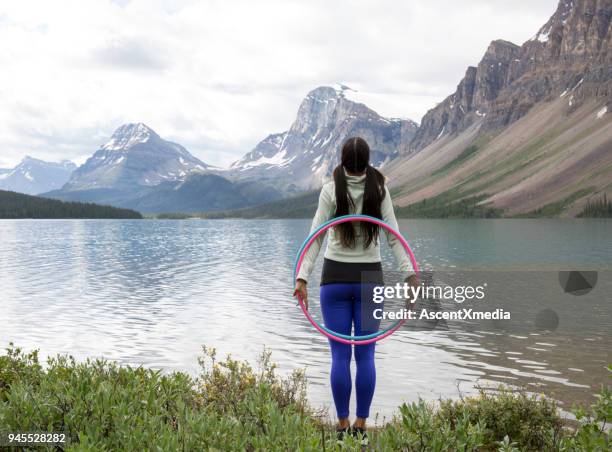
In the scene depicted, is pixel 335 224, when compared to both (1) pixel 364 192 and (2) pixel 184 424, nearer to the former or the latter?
(1) pixel 364 192

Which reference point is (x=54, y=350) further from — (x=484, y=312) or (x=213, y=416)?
(x=484, y=312)

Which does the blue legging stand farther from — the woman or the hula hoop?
the hula hoop

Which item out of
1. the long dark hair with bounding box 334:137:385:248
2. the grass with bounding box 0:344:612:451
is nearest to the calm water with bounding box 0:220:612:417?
the long dark hair with bounding box 334:137:385:248

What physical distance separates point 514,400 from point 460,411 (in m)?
1.06

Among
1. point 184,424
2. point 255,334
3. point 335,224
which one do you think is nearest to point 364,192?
point 335,224

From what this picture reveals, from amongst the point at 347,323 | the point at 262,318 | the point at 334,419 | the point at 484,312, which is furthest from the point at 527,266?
the point at 347,323

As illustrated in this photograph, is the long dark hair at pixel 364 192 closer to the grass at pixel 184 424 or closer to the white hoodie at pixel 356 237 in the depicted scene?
the white hoodie at pixel 356 237

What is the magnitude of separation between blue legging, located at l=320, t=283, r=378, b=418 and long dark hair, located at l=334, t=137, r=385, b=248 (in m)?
0.74

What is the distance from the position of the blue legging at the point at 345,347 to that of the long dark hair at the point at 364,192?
742 millimetres

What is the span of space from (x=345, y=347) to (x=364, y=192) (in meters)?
2.41

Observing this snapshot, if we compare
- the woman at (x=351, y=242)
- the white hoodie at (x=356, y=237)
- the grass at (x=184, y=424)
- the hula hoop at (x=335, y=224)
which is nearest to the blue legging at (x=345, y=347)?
the woman at (x=351, y=242)

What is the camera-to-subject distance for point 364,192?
830cm

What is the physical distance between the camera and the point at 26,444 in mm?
6469

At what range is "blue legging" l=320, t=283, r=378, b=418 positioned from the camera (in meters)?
8.27
